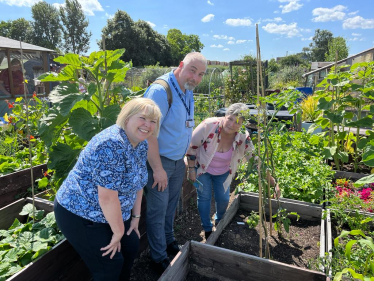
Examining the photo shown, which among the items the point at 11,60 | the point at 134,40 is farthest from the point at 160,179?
the point at 134,40

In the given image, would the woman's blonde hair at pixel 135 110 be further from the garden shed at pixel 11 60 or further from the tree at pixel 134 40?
the tree at pixel 134 40

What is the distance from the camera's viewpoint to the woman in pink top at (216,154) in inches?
100

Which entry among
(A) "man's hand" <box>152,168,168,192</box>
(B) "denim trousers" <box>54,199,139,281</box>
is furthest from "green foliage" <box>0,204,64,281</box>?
(A) "man's hand" <box>152,168,168,192</box>

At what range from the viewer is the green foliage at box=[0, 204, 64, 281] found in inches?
67.6

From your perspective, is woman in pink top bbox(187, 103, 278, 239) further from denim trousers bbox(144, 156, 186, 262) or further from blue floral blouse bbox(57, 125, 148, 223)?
blue floral blouse bbox(57, 125, 148, 223)

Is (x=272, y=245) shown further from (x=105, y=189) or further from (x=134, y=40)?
(x=134, y=40)

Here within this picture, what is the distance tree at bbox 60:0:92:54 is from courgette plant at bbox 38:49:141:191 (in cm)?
4301

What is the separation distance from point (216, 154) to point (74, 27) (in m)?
46.0

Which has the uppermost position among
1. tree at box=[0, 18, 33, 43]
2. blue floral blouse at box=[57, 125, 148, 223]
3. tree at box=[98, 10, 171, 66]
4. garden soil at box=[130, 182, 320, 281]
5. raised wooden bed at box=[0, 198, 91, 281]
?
tree at box=[0, 18, 33, 43]

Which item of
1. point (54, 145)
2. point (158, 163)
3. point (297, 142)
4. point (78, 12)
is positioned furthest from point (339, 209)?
point (78, 12)

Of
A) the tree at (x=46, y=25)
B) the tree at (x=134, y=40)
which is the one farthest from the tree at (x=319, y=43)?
the tree at (x=46, y=25)

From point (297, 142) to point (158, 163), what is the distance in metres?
2.41

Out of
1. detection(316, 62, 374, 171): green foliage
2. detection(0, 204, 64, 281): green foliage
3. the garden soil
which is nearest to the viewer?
detection(0, 204, 64, 281): green foliage

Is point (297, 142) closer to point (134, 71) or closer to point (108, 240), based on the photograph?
point (108, 240)
